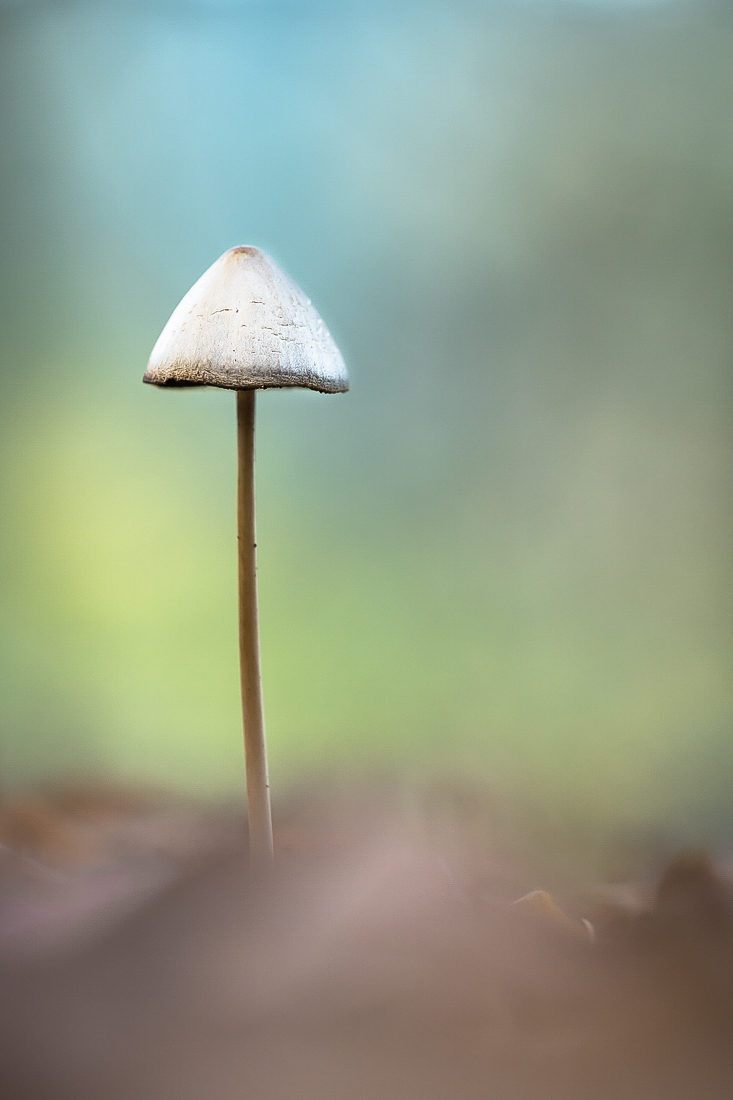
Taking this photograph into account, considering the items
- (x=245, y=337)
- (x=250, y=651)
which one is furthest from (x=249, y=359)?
(x=250, y=651)

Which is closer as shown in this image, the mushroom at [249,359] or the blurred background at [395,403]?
the mushroom at [249,359]

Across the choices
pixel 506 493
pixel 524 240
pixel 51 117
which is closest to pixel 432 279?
pixel 524 240

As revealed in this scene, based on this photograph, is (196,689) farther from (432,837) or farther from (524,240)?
(524,240)

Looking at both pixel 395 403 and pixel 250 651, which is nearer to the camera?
pixel 250 651

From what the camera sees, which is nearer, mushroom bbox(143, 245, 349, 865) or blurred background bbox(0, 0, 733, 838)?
mushroom bbox(143, 245, 349, 865)

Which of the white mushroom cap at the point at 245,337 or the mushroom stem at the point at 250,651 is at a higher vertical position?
the white mushroom cap at the point at 245,337

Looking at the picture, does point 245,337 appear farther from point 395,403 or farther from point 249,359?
point 395,403
